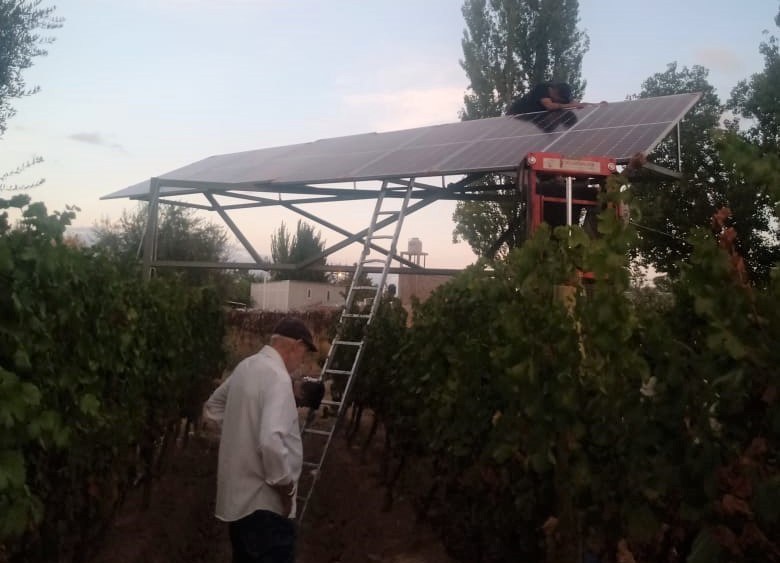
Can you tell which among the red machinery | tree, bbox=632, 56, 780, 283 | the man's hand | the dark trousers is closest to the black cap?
the man's hand

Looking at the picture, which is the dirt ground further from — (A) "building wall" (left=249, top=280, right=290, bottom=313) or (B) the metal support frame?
(A) "building wall" (left=249, top=280, right=290, bottom=313)

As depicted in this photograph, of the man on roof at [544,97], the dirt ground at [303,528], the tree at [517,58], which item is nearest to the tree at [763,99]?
the tree at [517,58]

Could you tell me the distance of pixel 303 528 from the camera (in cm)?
681

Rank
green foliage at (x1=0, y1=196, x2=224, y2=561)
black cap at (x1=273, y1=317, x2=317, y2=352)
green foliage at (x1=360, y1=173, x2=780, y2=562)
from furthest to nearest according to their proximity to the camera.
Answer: black cap at (x1=273, y1=317, x2=317, y2=352), green foliage at (x1=0, y1=196, x2=224, y2=561), green foliage at (x1=360, y1=173, x2=780, y2=562)

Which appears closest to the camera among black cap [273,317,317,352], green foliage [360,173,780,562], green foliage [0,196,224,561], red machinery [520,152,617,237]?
green foliage [360,173,780,562]

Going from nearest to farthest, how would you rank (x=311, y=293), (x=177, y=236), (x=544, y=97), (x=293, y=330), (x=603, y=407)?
(x=603, y=407), (x=293, y=330), (x=544, y=97), (x=177, y=236), (x=311, y=293)

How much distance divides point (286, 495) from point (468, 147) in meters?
6.13

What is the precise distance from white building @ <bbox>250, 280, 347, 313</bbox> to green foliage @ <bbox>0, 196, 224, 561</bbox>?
35.7 m

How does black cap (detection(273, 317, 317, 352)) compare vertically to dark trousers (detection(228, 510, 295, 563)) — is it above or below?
above

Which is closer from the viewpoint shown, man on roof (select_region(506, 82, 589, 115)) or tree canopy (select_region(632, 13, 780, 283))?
man on roof (select_region(506, 82, 589, 115))

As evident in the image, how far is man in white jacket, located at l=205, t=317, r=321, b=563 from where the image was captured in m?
3.78

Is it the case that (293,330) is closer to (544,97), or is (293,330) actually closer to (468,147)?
(468,147)

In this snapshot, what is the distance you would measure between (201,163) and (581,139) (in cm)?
796

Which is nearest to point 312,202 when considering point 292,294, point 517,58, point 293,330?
point 293,330
